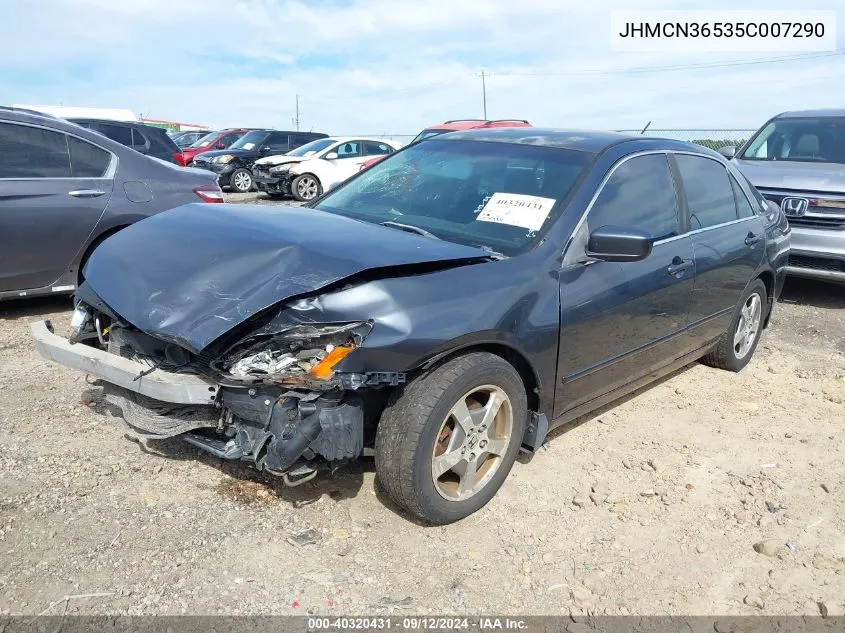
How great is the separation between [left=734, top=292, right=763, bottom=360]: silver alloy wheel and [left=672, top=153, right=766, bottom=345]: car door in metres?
0.33

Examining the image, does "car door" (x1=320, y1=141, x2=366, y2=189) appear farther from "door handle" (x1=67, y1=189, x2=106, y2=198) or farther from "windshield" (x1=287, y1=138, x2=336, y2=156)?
"door handle" (x1=67, y1=189, x2=106, y2=198)

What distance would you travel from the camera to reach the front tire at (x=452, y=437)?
8.99ft

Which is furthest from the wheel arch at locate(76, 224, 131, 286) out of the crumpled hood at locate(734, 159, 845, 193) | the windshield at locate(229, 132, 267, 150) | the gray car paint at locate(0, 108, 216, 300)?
the windshield at locate(229, 132, 267, 150)

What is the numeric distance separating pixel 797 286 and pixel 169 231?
764 centimetres

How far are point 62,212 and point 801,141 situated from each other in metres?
7.86

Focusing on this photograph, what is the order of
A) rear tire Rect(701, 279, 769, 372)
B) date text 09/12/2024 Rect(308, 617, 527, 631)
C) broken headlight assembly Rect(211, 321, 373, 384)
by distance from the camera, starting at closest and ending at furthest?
date text 09/12/2024 Rect(308, 617, 527, 631) → broken headlight assembly Rect(211, 321, 373, 384) → rear tire Rect(701, 279, 769, 372)

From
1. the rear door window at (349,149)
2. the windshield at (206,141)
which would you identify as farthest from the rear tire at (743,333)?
the windshield at (206,141)

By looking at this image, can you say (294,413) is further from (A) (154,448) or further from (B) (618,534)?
(B) (618,534)

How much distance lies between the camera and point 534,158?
371 centimetres

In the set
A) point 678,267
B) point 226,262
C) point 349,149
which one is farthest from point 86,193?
point 349,149

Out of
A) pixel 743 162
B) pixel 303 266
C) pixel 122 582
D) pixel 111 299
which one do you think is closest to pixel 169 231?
pixel 111 299

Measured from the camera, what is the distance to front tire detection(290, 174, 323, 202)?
15.2 m

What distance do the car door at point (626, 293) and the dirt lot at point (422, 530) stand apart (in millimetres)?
496

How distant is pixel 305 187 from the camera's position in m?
15.3
